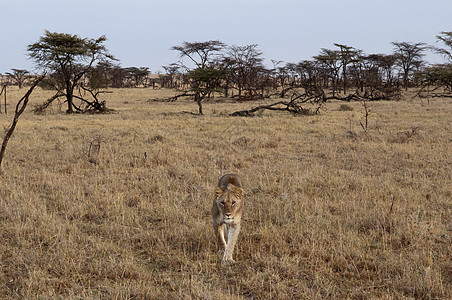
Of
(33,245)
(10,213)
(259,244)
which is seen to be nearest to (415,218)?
(259,244)

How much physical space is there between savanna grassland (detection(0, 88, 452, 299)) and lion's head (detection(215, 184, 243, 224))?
534 millimetres

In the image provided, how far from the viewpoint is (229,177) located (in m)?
4.62

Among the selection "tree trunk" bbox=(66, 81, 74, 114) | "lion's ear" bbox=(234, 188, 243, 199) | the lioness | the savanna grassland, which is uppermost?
"tree trunk" bbox=(66, 81, 74, 114)

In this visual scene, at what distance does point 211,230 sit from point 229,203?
1.17 metres

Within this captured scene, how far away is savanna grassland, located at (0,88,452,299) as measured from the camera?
3.46m

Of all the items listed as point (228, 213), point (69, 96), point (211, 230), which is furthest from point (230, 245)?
point (69, 96)

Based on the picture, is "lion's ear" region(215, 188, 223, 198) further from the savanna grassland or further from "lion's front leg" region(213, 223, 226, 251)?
the savanna grassland

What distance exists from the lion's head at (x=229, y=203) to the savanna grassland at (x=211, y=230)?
534 millimetres

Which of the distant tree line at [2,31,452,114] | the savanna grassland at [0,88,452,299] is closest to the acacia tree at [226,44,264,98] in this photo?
the distant tree line at [2,31,452,114]

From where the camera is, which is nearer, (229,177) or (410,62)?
(229,177)

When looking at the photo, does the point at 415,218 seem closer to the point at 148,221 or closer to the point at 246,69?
the point at 148,221

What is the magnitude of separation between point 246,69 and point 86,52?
2397cm

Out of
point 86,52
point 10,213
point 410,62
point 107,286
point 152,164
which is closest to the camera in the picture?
point 107,286

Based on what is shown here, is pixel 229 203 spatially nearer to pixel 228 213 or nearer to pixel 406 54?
pixel 228 213
